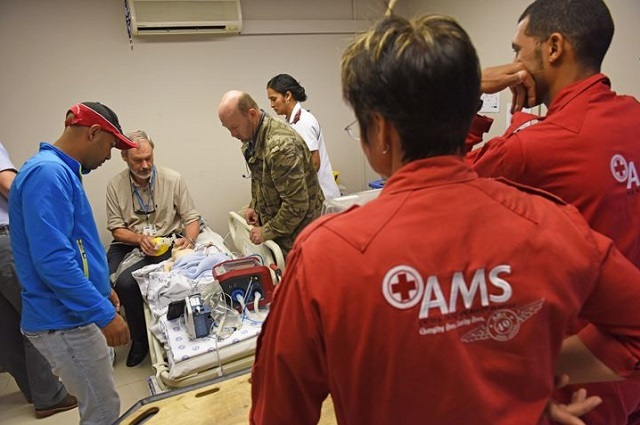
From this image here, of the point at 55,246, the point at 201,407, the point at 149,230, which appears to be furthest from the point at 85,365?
the point at 149,230

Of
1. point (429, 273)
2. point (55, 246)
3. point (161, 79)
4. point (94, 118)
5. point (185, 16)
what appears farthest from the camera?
point (161, 79)

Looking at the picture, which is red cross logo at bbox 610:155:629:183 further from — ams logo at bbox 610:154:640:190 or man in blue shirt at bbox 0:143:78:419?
man in blue shirt at bbox 0:143:78:419

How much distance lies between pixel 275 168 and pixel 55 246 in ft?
3.95

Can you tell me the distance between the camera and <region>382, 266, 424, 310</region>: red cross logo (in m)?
0.54

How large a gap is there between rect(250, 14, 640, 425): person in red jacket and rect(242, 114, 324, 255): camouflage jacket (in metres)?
1.78

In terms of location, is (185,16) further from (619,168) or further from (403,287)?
(403,287)

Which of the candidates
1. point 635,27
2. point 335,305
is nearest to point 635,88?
point 635,27

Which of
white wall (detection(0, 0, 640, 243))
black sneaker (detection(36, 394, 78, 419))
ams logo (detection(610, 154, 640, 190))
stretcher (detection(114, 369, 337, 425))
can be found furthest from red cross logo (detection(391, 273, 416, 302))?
white wall (detection(0, 0, 640, 243))

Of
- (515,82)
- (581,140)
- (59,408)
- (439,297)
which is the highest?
(515,82)

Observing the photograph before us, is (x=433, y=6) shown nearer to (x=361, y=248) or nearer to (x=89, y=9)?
(x=89, y=9)

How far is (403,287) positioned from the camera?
545 mm

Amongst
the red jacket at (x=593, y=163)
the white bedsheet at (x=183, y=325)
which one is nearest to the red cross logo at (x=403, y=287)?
the red jacket at (x=593, y=163)

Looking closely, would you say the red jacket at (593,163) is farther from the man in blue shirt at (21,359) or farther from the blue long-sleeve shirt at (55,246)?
the man in blue shirt at (21,359)

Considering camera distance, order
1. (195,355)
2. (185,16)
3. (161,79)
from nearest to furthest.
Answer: (195,355), (185,16), (161,79)
